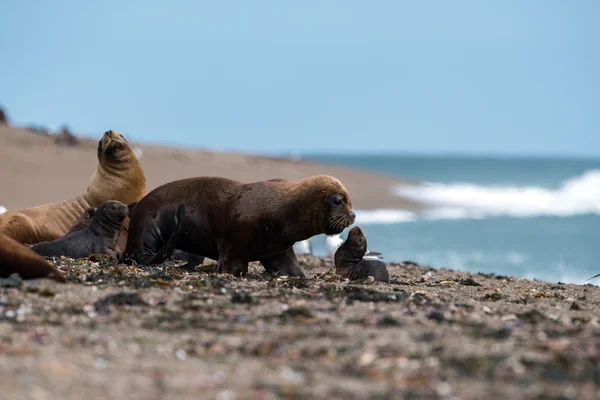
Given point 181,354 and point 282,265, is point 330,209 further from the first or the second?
point 181,354

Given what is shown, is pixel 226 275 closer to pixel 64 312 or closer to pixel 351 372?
pixel 64 312

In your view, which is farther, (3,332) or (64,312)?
(64,312)

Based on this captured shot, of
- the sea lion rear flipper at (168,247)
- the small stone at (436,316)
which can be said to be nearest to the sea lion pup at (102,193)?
Result: the sea lion rear flipper at (168,247)

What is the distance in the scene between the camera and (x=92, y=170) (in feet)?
76.2

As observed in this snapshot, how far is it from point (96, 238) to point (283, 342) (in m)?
5.38

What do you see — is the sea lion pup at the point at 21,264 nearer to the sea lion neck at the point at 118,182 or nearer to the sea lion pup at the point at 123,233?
the sea lion pup at the point at 123,233

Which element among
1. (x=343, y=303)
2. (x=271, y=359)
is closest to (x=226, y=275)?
(x=343, y=303)

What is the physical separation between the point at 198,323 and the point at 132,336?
1.81 feet

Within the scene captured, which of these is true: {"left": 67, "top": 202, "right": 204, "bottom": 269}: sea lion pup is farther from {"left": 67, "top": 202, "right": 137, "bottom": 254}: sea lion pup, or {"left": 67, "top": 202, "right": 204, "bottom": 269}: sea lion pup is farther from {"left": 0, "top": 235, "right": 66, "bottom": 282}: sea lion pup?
{"left": 0, "top": 235, "right": 66, "bottom": 282}: sea lion pup

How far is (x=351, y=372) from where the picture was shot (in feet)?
14.5

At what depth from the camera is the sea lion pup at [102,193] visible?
1127 cm

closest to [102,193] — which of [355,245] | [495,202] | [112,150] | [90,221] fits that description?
[112,150]

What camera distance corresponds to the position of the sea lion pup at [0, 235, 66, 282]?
22.9ft

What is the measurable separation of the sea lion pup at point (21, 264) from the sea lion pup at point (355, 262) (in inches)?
134
